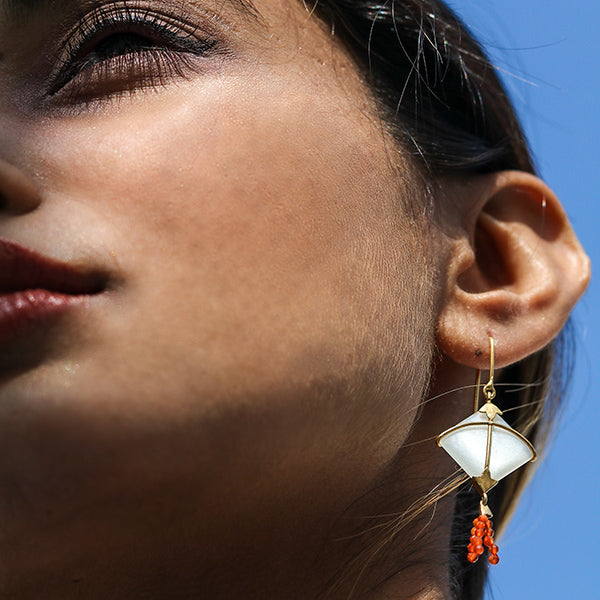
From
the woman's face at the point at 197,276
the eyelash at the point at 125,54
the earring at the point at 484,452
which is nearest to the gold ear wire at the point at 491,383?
the earring at the point at 484,452

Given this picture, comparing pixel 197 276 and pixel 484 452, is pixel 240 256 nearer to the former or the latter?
pixel 197 276

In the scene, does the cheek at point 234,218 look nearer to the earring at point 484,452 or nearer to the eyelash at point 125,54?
the eyelash at point 125,54

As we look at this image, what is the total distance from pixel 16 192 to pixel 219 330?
32 cm

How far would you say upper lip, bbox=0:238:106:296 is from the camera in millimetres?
1063

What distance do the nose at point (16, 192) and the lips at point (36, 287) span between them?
50 mm

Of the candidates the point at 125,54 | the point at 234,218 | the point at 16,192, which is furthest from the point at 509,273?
the point at 16,192

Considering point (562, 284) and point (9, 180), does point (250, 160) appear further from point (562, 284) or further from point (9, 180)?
point (562, 284)

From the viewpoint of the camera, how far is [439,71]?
155 cm

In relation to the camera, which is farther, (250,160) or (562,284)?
(562,284)

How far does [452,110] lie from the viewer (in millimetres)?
1586

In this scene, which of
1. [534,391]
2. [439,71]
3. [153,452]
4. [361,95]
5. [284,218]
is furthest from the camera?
[534,391]

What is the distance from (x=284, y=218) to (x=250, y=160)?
0.10 meters

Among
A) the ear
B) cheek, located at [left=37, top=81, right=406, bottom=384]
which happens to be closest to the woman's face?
cheek, located at [left=37, top=81, right=406, bottom=384]

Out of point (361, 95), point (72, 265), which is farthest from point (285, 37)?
point (72, 265)
